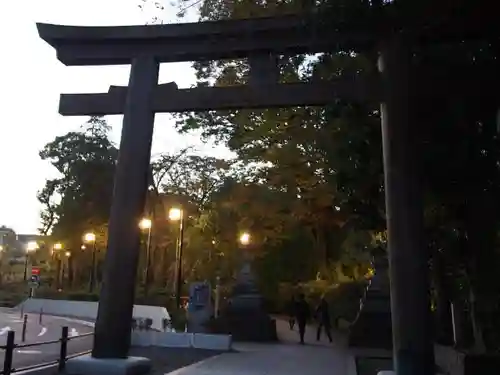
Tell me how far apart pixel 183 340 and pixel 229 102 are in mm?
8855

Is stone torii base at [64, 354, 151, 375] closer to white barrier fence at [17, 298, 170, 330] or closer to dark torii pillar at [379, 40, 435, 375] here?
dark torii pillar at [379, 40, 435, 375]

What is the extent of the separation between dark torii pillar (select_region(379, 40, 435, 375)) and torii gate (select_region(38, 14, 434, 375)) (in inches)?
0.6

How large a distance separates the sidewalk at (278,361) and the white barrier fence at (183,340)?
0.53 metres

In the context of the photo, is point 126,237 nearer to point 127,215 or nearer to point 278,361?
point 127,215

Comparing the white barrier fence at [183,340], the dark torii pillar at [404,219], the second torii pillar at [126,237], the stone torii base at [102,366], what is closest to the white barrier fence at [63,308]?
the white barrier fence at [183,340]

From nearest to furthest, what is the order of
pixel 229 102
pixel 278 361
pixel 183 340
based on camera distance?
pixel 229 102 → pixel 278 361 → pixel 183 340

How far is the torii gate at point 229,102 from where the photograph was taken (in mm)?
8617

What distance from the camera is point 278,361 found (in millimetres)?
13359

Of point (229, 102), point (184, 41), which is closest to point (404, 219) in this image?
point (229, 102)

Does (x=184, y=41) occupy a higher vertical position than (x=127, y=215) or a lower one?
higher

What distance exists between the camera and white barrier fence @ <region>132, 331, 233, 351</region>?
1620 cm

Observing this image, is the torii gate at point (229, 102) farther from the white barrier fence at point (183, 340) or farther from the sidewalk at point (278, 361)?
the white barrier fence at point (183, 340)

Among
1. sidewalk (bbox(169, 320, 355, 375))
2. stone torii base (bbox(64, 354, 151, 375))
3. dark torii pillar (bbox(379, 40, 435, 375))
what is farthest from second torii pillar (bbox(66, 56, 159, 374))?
dark torii pillar (bbox(379, 40, 435, 375))

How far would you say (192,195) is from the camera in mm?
39094
